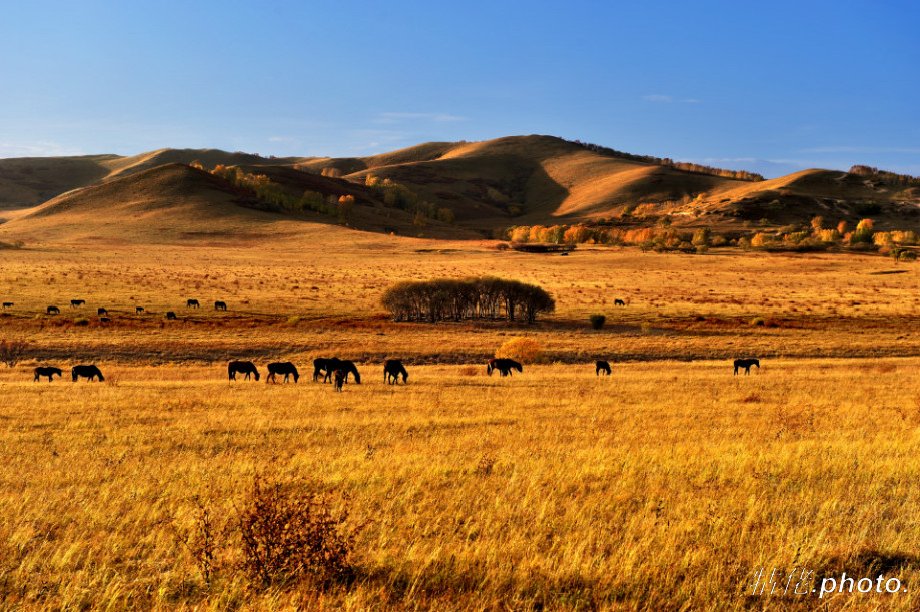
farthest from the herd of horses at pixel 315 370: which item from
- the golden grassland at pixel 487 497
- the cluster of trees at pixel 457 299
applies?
the cluster of trees at pixel 457 299

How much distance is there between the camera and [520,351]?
3903 cm

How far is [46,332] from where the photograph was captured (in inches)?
1700

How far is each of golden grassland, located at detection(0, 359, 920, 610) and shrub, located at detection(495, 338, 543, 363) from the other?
1936 cm

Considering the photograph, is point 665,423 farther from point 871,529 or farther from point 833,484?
point 871,529

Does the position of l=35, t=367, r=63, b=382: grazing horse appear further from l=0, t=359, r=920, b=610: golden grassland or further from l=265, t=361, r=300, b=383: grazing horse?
l=0, t=359, r=920, b=610: golden grassland

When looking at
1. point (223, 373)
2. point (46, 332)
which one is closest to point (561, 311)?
point (223, 373)

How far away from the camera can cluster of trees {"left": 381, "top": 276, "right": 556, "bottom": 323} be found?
179 feet

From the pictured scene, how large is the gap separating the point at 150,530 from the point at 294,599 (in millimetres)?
2955

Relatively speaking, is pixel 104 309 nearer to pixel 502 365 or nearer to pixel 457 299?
pixel 457 299

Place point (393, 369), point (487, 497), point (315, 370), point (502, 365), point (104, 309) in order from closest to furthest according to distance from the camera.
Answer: point (487, 497) → point (393, 369) → point (315, 370) → point (502, 365) → point (104, 309)

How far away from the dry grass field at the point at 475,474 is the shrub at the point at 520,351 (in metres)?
1.42

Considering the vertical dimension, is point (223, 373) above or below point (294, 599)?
below

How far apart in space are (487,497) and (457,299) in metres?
46.8

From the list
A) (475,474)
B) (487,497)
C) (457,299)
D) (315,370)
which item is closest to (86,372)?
(315,370)
